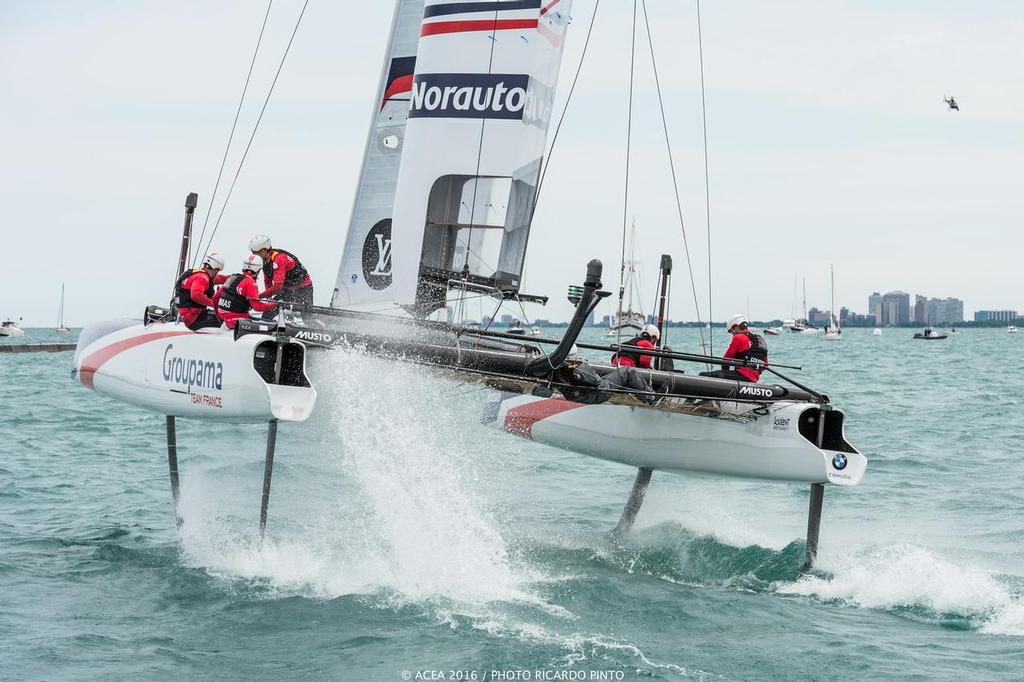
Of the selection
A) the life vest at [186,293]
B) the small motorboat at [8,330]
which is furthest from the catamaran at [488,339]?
the small motorboat at [8,330]

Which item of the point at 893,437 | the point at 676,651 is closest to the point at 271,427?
the point at 676,651

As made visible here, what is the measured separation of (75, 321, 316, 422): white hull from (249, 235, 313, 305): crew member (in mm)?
745

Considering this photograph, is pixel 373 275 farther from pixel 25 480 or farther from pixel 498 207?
pixel 25 480

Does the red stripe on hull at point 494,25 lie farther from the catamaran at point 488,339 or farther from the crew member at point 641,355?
the crew member at point 641,355

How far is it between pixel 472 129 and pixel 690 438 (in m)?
2.48

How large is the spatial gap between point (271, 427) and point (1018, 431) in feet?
37.8

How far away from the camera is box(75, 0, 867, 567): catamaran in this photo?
6484 millimetres

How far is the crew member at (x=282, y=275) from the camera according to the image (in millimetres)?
7648

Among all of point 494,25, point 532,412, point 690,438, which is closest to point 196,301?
point 532,412

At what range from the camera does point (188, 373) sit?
6812 mm

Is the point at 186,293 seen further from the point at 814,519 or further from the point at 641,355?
the point at 814,519

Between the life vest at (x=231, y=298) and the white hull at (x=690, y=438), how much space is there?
195 cm

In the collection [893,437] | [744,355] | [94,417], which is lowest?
[94,417]

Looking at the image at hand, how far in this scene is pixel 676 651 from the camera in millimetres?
5312
